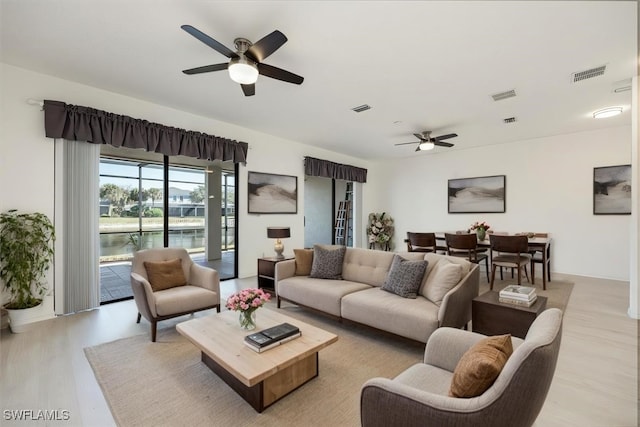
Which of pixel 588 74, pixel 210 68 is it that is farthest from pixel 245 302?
pixel 588 74

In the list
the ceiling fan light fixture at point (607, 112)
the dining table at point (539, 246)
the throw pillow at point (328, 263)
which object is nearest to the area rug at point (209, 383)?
the throw pillow at point (328, 263)

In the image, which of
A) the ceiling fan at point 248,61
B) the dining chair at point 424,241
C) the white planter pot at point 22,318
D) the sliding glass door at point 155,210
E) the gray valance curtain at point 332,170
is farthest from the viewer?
the gray valance curtain at point 332,170

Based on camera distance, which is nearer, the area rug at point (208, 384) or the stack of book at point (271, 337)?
the area rug at point (208, 384)

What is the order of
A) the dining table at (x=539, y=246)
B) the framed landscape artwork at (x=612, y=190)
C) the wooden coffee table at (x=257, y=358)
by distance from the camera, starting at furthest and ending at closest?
the framed landscape artwork at (x=612, y=190)
the dining table at (x=539, y=246)
the wooden coffee table at (x=257, y=358)

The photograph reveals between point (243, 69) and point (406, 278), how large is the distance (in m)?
2.52

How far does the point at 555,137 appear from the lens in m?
5.64

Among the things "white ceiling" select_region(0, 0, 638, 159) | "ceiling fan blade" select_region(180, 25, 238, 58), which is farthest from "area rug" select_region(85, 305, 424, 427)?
"white ceiling" select_region(0, 0, 638, 159)

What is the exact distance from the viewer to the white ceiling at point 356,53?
2238mm

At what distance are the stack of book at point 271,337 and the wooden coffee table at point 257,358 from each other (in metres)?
0.03

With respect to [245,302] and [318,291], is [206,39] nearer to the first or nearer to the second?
[245,302]

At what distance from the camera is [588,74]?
3.14 m

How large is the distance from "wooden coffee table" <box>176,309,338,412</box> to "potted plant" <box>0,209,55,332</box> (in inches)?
83.2

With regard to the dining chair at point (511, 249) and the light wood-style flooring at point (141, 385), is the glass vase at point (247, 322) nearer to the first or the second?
the light wood-style flooring at point (141, 385)

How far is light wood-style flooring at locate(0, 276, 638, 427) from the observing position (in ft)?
6.04
